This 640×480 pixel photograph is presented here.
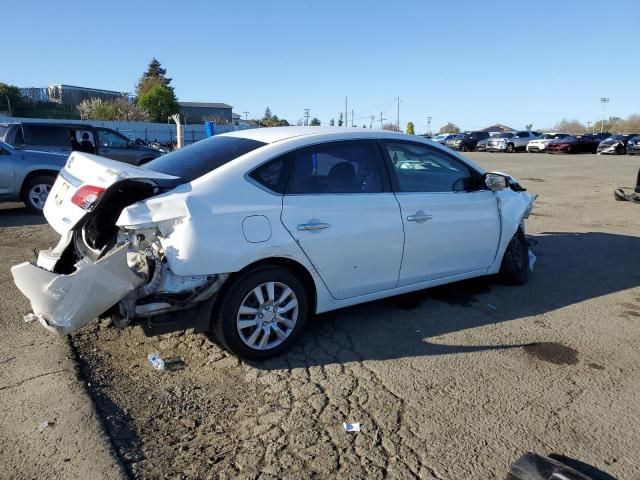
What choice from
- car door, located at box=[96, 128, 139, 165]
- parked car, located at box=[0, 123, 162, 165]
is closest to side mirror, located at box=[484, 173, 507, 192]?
parked car, located at box=[0, 123, 162, 165]

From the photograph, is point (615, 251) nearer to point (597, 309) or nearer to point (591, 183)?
point (597, 309)

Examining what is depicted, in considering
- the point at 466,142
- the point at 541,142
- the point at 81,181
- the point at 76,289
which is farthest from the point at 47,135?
the point at 466,142

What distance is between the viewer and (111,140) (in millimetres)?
13758

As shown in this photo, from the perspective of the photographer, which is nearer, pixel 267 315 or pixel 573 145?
pixel 267 315

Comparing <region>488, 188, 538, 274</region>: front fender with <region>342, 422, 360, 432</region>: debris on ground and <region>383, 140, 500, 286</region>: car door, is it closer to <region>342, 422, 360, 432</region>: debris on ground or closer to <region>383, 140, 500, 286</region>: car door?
<region>383, 140, 500, 286</region>: car door

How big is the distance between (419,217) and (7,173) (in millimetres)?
7837

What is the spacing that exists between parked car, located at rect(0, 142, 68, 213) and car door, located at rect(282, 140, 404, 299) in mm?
7210

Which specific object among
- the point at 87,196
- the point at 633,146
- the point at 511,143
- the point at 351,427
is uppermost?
the point at 511,143

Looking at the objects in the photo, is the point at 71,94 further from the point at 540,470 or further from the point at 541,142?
the point at 540,470

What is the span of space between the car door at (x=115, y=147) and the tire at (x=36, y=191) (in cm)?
440

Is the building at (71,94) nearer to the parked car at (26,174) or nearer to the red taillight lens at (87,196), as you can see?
the parked car at (26,174)

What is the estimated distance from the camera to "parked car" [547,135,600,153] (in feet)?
110

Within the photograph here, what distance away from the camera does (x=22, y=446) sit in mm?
2619

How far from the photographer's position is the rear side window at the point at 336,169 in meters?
3.72
